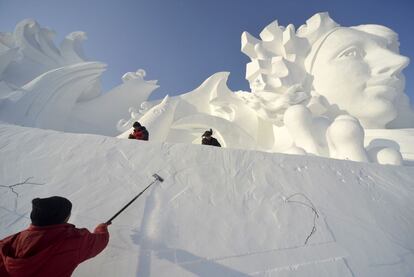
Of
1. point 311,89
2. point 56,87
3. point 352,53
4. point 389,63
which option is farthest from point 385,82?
point 56,87

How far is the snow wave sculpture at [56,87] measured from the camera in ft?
14.2

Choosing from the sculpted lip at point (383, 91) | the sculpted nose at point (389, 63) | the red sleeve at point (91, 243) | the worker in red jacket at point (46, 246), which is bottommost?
the sculpted lip at point (383, 91)

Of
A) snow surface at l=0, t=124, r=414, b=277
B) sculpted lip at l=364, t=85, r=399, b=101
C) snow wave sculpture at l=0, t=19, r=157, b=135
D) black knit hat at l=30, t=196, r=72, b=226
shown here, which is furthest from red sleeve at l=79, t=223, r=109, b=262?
sculpted lip at l=364, t=85, r=399, b=101

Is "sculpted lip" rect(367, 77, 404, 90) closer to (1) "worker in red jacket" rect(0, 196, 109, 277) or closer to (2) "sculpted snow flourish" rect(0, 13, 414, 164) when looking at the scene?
(2) "sculpted snow flourish" rect(0, 13, 414, 164)

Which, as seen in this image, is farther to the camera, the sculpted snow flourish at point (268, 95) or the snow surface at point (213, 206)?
the sculpted snow flourish at point (268, 95)

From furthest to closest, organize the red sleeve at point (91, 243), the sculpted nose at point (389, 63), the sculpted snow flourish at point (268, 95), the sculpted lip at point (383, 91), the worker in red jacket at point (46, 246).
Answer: the sculpted lip at point (383, 91)
the sculpted nose at point (389, 63)
the sculpted snow flourish at point (268, 95)
the red sleeve at point (91, 243)
the worker in red jacket at point (46, 246)

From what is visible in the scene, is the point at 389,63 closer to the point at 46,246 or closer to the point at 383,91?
the point at 383,91

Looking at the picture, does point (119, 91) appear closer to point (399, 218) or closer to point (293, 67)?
point (293, 67)

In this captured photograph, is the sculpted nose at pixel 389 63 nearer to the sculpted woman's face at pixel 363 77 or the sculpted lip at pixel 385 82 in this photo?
the sculpted woman's face at pixel 363 77

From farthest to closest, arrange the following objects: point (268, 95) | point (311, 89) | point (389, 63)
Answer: point (311, 89)
point (268, 95)
point (389, 63)

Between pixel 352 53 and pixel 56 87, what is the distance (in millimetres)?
5633

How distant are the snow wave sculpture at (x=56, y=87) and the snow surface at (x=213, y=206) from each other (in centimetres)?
268

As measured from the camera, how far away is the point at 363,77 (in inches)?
167

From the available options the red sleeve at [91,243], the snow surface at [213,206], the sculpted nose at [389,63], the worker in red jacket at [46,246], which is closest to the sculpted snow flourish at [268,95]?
the sculpted nose at [389,63]
